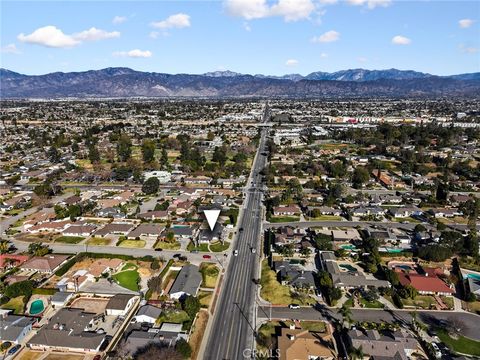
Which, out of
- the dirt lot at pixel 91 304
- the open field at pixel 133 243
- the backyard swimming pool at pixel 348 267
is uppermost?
the backyard swimming pool at pixel 348 267

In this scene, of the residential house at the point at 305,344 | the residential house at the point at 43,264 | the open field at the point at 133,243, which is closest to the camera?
the residential house at the point at 305,344

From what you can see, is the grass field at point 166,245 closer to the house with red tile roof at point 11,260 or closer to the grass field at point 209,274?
the grass field at point 209,274

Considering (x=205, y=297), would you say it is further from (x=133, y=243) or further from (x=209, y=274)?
(x=133, y=243)

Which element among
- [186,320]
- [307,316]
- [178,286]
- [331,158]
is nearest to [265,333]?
[307,316]

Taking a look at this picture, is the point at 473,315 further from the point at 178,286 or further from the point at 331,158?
the point at 331,158

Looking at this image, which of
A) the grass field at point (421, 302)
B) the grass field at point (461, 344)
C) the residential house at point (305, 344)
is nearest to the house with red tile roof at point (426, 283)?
the grass field at point (421, 302)

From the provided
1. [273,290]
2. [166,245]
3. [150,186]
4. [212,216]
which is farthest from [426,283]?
[150,186]

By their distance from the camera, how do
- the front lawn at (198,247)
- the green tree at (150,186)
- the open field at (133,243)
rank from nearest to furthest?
the front lawn at (198,247) < the open field at (133,243) < the green tree at (150,186)
